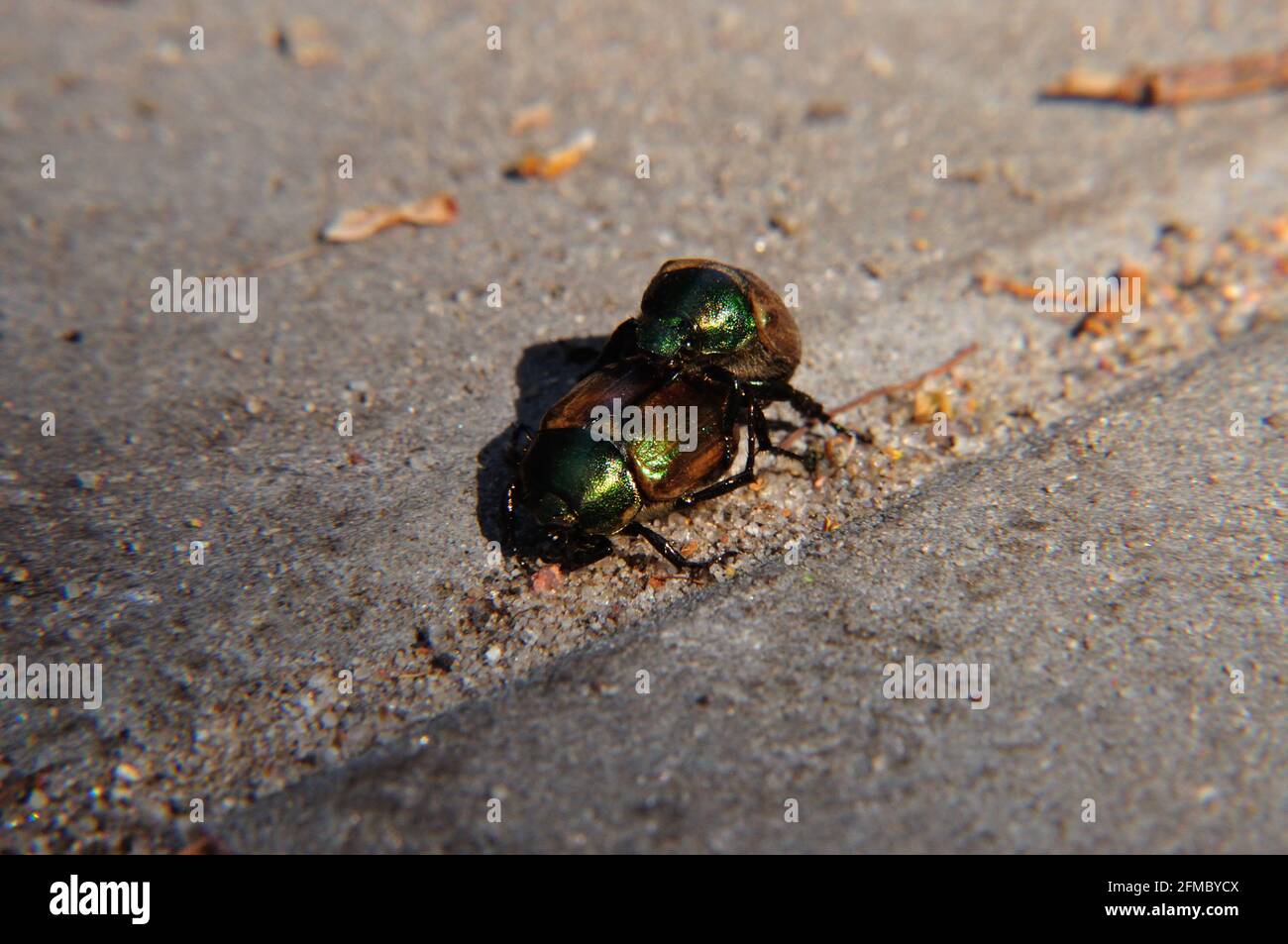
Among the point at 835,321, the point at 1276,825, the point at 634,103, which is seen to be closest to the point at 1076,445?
the point at 835,321

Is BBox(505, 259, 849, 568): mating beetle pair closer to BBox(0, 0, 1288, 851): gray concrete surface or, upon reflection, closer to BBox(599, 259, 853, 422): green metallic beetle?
BBox(599, 259, 853, 422): green metallic beetle

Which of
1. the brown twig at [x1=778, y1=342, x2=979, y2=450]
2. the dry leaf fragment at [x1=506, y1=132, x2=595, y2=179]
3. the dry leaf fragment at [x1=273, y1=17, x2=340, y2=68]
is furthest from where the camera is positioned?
the dry leaf fragment at [x1=273, y1=17, x2=340, y2=68]

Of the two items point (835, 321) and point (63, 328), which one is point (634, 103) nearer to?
point (835, 321)

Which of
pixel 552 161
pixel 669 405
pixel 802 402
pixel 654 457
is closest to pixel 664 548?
pixel 654 457

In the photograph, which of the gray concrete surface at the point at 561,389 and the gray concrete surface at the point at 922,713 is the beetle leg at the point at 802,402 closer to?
the gray concrete surface at the point at 561,389

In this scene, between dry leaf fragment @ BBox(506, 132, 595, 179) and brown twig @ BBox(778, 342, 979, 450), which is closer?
brown twig @ BBox(778, 342, 979, 450)

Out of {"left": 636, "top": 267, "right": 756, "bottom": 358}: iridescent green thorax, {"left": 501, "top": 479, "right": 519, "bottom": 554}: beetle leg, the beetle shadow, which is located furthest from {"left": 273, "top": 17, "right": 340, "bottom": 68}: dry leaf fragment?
{"left": 501, "top": 479, "right": 519, "bottom": 554}: beetle leg
